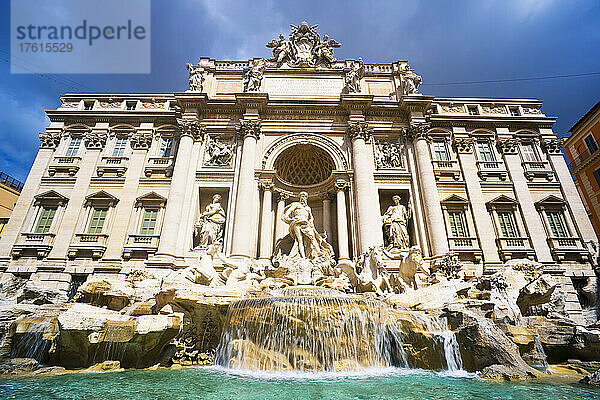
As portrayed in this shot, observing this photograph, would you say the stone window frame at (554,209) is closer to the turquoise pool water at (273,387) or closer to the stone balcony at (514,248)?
the stone balcony at (514,248)

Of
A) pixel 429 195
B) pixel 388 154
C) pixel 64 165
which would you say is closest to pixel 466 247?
pixel 429 195

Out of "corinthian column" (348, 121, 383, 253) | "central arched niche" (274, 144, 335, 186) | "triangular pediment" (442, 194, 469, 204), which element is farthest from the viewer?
"central arched niche" (274, 144, 335, 186)

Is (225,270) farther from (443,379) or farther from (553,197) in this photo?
(553,197)

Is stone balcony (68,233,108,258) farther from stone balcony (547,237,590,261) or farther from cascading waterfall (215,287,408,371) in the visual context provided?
stone balcony (547,237,590,261)

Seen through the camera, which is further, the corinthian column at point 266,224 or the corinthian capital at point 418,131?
the corinthian capital at point 418,131

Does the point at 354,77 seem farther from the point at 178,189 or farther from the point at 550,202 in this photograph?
the point at 550,202

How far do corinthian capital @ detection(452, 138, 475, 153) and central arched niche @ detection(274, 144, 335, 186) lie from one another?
27.3ft

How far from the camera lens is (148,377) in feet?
20.4

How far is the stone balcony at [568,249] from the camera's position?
51.3ft

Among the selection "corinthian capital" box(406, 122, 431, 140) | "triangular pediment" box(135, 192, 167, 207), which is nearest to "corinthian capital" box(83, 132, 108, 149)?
"triangular pediment" box(135, 192, 167, 207)

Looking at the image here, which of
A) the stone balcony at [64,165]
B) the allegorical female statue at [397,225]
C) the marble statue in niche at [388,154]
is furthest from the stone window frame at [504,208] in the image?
the stone balcony at [64,165]

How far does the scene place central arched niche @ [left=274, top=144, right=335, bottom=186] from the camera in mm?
18359

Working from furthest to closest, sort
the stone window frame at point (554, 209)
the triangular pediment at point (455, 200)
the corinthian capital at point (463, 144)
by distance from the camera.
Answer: the corinthian capital at point (463, 144) < the triangular pediment at point (455, 200) < the stone window frame at point (554, 209)

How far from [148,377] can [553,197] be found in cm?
2179
